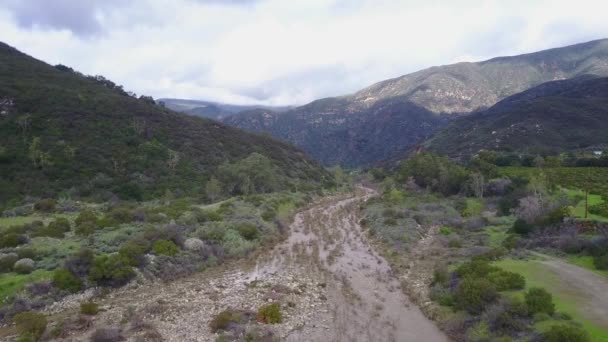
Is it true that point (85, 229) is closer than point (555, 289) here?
No

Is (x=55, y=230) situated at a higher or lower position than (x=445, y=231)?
higher

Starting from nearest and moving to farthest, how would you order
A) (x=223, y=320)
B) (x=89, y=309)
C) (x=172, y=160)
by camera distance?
(x=223, y=320) < (x=89, y=309) < (x=172, y=160)

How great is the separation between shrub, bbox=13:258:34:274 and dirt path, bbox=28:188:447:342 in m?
3.34

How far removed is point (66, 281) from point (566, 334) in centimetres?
2068

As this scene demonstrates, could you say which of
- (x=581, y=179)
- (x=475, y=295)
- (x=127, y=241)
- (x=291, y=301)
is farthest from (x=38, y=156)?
(x=581, y=179)

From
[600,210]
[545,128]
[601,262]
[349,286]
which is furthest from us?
[545,128]

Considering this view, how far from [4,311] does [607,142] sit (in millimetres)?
125621

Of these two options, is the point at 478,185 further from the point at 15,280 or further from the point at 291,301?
the point at 15,280

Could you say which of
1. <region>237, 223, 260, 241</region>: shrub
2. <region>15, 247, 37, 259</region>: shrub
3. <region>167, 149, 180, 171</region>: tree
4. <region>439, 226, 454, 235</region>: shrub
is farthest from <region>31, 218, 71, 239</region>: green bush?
<region>167, 149, 180, 171</region>: tree

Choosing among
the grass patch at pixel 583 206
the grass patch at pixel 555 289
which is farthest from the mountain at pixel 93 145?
the grass patch at pixel 555 289

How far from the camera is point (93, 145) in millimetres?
60375

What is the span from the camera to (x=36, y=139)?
5391 centimetres

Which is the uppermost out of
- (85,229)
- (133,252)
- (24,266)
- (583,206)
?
A: (85,229)

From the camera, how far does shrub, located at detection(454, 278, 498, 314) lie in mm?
16500
